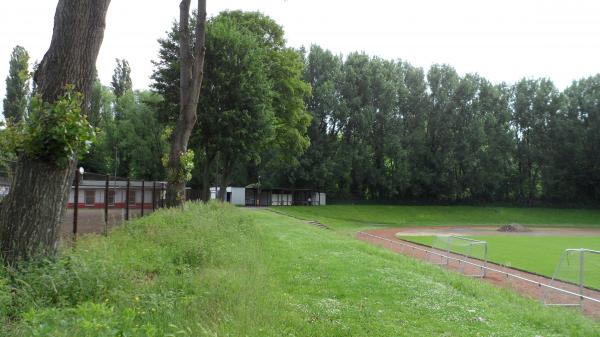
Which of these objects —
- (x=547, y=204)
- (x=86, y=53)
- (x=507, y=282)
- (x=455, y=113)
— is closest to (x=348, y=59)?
(x=455, y=113)

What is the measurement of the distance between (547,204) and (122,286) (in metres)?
81.9

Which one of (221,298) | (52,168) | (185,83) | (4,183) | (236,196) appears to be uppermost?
(185,83)

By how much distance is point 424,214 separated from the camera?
6600cm

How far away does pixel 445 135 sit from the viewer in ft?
240

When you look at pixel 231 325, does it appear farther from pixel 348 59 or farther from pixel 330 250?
pixel 348 59

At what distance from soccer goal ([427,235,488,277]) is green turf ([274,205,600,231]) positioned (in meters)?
27.2

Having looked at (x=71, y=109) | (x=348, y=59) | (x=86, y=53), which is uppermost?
(x=348, y=59)

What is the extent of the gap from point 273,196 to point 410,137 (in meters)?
22.4

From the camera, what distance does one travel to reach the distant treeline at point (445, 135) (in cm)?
6775

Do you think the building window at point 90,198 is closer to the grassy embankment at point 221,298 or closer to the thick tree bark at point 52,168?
the grassy embankment at point 221,298

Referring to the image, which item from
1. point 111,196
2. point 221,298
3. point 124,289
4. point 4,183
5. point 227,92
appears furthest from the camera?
point 227,92

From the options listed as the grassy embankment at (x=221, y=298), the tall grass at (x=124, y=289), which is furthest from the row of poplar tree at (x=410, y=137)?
the tall grass at (x=124, y=289)

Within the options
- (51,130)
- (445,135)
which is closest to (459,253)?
(51,130)

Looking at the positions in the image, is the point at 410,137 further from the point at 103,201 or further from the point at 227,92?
the point at 103,201
